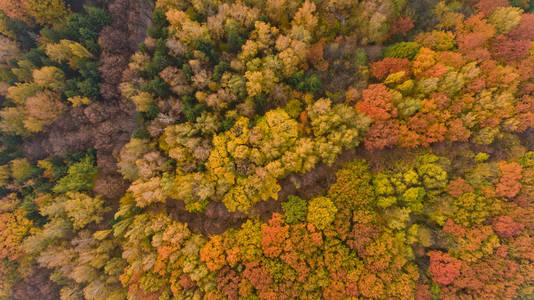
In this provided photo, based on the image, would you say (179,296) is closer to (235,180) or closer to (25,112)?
(235,180)

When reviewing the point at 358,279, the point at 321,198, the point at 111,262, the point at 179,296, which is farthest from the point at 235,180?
the point at 111,262

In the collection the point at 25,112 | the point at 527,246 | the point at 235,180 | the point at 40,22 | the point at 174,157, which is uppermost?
the point at 40,22

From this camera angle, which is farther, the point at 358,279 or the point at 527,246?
the point at 358,279

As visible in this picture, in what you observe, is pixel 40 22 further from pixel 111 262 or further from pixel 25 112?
pixel 111 262

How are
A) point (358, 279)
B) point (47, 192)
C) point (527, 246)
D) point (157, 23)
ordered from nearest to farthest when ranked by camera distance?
point (527, 246), point (358, 279), point (157, 23), point (47, 192)

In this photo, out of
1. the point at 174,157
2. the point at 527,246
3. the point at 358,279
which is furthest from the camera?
the point at 174,157

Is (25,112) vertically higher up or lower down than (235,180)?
higher up
